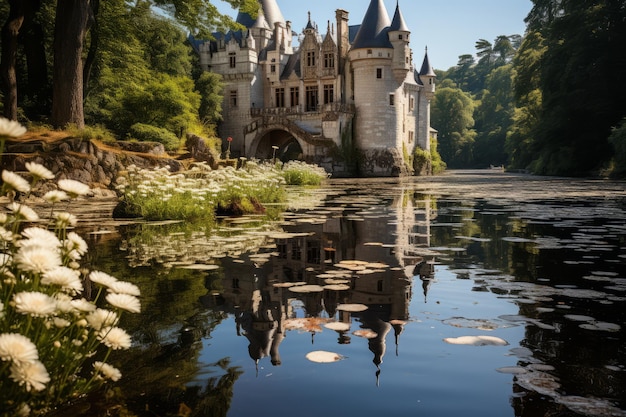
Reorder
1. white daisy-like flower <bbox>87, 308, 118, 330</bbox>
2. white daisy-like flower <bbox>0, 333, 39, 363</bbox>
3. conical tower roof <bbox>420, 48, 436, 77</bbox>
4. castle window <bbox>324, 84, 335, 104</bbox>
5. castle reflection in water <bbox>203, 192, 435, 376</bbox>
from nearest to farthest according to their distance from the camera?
white daisy-like flower <bbox>0, 333, 39, 363</bbox> < white daisy-like flower <bbox>87, 308, 118, 330</bbox> < castle reflection in water <bbox>203, 192, 435, 376</bbox> < castle window <bbox>324, 84, 335, 104</bbox> < conical tower roof <bbox>420, 48, 436, 77</bbox>

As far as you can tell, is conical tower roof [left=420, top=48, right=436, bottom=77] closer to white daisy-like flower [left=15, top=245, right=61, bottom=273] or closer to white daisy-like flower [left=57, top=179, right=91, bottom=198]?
white daisy-like flower [left=57, top=179, right=91, bottom=198]

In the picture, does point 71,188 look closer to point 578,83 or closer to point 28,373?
point 28,373

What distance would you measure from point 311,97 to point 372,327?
1884 inches

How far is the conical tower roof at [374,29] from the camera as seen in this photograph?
46.7 meters

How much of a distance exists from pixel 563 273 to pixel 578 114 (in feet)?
129

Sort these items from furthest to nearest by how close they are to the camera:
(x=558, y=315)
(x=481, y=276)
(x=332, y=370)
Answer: (x=481, y=276), (x=558, y=315), (x=332, y=370)

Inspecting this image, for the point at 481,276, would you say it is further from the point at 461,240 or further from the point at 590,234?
the point at 590,234

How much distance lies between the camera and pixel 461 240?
796 cm

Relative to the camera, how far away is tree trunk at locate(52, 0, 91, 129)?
1742 cm

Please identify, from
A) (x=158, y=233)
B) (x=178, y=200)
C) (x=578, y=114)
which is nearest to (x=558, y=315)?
(x=158, y=233)

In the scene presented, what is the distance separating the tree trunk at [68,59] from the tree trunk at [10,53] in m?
1.08

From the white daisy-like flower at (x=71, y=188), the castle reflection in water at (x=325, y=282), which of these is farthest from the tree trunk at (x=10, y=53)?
the white daisy-like flower at (x=71, y=188)

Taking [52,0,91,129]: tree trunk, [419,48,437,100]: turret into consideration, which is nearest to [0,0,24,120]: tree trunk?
[52,0,91,129]: tree trunk

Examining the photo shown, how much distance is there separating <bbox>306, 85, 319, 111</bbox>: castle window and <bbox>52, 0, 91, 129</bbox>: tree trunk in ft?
107
